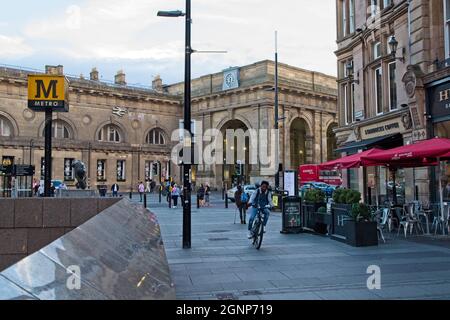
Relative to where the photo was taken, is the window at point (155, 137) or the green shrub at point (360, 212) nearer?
the green shrub at point (360, 212)

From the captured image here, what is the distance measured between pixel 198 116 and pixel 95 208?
172 ft

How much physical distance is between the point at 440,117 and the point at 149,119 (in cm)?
4878

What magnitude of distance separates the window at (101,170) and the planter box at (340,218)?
153 ft

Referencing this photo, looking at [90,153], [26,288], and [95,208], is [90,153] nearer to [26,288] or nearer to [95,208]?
[95,208]

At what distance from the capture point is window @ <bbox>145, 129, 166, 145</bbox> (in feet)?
202

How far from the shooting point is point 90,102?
182ft

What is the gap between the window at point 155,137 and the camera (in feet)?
202

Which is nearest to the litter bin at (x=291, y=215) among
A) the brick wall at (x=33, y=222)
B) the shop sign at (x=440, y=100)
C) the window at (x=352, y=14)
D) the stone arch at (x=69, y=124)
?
the shop sign at (x=440, y=100)

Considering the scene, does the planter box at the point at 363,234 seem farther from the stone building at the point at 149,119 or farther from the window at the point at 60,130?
the window at the point at 60,130

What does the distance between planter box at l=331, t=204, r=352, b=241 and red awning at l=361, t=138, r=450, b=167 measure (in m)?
2.15

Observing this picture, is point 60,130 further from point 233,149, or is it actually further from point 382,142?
point 382,142

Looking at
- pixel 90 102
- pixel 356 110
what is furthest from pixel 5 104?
pixel 356 110

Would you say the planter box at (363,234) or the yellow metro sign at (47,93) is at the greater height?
the yellow metro sign at (47,93)

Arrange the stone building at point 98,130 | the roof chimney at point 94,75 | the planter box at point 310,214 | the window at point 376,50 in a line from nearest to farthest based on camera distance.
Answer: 1. the planter box at point 310,214
2. the window at point 376,50
3. the stone building at point 98,130
4. the roof chimney at point 94,75
